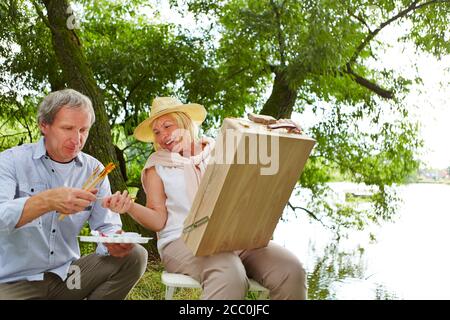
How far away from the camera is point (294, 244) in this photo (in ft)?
31.1

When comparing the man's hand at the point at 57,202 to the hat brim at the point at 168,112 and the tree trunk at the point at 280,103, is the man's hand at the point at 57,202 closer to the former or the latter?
the hat brim at the point at 168,112

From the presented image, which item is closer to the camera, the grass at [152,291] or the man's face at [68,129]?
the man's face at [68,129]

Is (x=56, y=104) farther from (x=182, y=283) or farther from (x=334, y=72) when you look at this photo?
(x=334, y=72)

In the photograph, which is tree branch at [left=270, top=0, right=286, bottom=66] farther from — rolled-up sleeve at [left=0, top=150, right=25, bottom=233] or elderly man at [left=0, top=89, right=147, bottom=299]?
rolled-up sleeve at [left=0, top=150, right=25, bottom=233]

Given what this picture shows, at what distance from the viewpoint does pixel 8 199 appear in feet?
6.61

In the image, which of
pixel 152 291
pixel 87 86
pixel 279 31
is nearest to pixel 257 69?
pixel 279 31

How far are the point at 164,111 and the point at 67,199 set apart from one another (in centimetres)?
66

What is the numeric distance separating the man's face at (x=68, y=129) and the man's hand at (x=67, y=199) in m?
0.30

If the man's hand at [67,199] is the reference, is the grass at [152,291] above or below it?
below

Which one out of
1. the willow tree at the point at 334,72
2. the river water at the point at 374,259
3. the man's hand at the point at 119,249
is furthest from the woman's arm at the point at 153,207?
the river water at the point at 374,259

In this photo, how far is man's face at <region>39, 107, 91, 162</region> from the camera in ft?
6.96

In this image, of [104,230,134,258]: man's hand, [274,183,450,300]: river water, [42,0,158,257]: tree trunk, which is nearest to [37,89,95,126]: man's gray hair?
[104,230,134,258]: man's hand

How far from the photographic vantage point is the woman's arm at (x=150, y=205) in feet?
6.64
